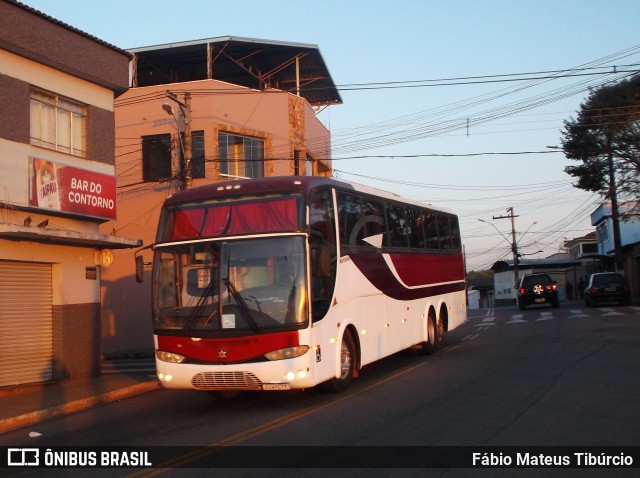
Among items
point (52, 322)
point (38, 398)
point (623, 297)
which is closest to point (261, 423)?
point (38, 398)

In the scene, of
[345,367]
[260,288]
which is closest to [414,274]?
[345,367]

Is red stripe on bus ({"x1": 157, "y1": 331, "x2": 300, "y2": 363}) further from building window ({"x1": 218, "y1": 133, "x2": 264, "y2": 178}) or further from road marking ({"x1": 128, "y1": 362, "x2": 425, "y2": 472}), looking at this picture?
building window ({"x1": 218, "y1": 133, "x2": 264, "y2": 178})

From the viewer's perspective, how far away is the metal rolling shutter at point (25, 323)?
14672 millimetres

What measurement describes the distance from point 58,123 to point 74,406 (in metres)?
6.60

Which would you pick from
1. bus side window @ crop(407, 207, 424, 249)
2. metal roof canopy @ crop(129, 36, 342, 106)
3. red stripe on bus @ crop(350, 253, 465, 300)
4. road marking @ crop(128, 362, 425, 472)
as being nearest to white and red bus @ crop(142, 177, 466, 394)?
road marking @ crop(128, 362, 425, 472)

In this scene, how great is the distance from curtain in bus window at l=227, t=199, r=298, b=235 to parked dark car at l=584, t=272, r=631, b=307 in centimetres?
2723

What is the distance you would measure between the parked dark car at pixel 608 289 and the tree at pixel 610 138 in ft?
14.0

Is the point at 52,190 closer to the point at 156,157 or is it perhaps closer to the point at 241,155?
the point at 156,157

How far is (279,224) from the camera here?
34.9ft

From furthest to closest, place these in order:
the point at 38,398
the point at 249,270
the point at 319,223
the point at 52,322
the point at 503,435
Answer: the point at 52,322
the point at 38,398
the point at 319,223
the point at 249,270
the point at 503,435

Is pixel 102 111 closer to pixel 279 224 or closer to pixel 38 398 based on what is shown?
pixel 38 398

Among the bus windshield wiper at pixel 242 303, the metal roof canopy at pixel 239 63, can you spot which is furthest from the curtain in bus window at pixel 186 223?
the metal roof canopy at pixel 239 63

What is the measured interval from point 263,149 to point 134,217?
584cm

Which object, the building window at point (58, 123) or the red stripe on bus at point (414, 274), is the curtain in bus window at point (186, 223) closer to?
the red stripe on bus at point (414, 274)
